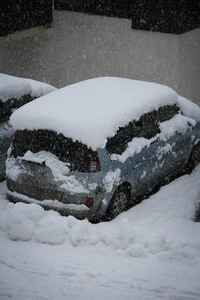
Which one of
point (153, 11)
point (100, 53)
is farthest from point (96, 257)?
point (100, 53)

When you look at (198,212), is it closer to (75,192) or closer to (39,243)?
(75,192)

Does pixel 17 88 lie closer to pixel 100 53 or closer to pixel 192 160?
pixel 192 160

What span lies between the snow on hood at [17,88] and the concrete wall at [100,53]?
4.33 meters

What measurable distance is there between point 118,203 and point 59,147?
129 cm

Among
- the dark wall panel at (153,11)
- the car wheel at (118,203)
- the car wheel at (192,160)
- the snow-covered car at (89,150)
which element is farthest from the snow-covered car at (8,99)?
the dark wall panel at (153,11)

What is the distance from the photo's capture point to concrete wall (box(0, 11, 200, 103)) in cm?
1185

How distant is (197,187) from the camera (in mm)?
7715

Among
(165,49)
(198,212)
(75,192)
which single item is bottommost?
(198,212)

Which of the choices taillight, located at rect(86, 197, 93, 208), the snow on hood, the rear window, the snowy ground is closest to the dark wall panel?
the snow on hood

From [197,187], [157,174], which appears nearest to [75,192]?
[157,174]

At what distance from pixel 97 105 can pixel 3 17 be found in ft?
24.3

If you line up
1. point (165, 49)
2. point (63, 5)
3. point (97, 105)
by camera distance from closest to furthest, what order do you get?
point (97, 105) → point (165, 49) → point (63, 5)

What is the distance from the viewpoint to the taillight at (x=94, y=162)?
6.11 metres

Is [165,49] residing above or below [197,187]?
above
